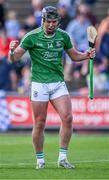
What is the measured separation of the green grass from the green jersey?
143 centimetres

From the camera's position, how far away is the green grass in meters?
11.8

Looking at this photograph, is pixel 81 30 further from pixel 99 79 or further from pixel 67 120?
pixel 67 120

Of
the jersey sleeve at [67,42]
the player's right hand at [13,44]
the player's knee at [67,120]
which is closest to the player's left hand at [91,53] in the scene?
the jersey sleeve at [67,42]

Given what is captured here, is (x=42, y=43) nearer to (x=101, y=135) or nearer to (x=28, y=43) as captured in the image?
(x=28, y=43)

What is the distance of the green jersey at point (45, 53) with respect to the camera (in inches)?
Answer: 502

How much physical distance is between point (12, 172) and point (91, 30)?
8.76 feet

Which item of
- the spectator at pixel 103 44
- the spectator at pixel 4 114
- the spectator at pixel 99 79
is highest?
the spectator at pixel 103 44

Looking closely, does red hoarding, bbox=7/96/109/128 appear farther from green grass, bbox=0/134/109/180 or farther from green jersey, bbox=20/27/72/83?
green jersey, bbox=20/27/72/83

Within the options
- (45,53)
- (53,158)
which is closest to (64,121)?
(45,53)

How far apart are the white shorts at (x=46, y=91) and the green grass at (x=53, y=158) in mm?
1093

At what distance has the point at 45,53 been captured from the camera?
1278 centimetres

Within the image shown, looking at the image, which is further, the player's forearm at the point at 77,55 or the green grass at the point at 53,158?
the player's forearm at the point at 77,55

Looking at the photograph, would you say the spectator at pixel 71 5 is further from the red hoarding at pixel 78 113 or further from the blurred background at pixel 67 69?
the red hoarding at pixel 78 113

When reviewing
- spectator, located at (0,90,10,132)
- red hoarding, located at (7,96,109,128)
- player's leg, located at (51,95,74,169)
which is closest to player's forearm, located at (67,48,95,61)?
player's leg, located at (51,95,74,169)
